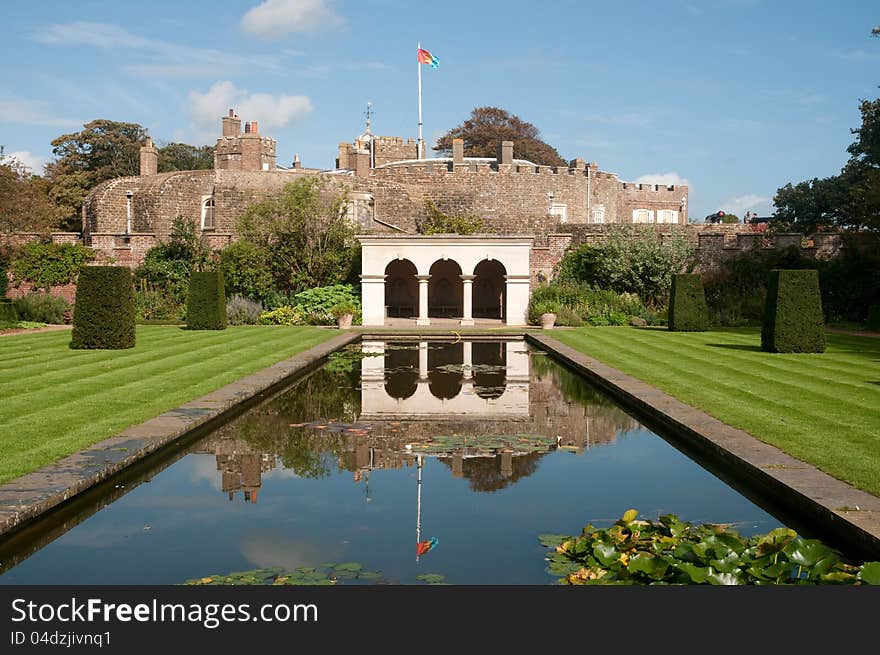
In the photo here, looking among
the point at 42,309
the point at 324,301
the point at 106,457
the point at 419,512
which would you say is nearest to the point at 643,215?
the point at 324,301

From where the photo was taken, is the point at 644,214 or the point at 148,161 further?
the point at 644,214

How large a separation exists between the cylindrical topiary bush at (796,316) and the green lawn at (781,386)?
14.7 inches

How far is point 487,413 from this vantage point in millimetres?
9039

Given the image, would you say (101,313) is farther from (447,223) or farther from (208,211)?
(447,223)

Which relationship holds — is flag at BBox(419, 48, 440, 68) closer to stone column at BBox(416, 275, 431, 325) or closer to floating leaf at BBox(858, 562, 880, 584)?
stone column at BBox(416, 275, 431, 325)

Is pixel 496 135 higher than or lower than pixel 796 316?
higher

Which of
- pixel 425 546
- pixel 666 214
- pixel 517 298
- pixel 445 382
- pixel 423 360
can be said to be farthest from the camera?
pixel 666 214

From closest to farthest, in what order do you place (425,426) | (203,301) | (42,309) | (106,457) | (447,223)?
(106,457)
(425,426)
(203,301)
(42,309)
(447,223)

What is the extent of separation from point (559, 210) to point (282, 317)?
18237 millimetres

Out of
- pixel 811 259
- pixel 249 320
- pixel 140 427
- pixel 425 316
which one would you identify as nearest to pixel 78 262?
pixel 249 320

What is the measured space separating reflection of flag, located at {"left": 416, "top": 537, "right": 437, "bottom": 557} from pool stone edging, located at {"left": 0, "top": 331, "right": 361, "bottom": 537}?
2.31m

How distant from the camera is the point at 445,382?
11.7 meters
